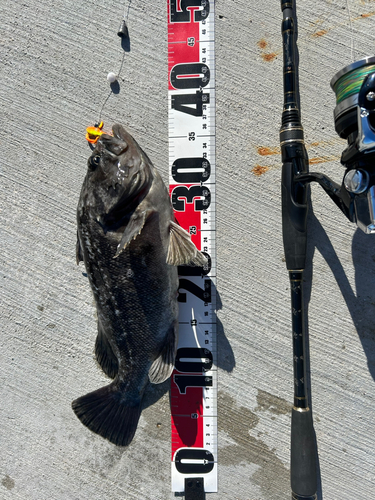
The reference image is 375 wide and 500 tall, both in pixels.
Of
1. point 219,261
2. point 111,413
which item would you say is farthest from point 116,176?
point 111,413

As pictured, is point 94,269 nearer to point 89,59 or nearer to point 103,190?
point 103,190

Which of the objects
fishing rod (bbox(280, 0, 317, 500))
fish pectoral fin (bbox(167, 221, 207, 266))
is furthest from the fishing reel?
fish pectoral fin (bbox(167, 221, 207, 266))

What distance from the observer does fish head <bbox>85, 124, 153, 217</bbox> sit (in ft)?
5.85

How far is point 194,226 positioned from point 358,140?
106 centimetres

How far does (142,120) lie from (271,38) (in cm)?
95

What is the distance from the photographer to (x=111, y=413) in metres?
2.01

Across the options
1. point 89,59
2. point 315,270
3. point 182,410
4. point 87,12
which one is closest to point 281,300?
point 315,270

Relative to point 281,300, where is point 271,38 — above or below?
above

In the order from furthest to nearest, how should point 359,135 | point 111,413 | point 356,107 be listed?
1. point 111,413
2. point 356,107
3. point 359,135

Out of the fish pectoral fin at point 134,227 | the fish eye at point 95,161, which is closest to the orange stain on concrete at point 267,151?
the fish pectoral fin at point 134,227

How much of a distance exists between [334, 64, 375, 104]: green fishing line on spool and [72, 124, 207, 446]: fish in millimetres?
1004

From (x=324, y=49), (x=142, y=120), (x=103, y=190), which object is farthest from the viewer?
(x=142, y=120)

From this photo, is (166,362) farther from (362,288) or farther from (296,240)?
(362,288)

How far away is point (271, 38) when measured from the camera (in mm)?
2105
